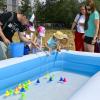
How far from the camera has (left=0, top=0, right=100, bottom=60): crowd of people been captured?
16.8 ft

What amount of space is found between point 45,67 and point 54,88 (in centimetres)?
94

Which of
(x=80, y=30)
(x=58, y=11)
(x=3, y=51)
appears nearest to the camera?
(x=3, y=51)

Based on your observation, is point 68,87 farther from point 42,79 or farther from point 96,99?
point 96,99

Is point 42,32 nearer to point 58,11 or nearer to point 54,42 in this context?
point 54,42

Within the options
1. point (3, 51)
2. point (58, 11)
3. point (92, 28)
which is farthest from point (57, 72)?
point (58, 11)

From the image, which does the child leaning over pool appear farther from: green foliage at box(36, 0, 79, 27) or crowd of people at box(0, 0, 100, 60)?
green foliage at box(36, 0, 79, 27)

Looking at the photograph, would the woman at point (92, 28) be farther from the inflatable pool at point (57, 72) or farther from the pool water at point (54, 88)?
the pool water at point (54, 88)

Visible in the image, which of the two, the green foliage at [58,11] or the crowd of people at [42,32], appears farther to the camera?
the green foliage at [58,11]

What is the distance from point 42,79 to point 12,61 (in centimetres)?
85

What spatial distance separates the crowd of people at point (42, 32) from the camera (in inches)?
202

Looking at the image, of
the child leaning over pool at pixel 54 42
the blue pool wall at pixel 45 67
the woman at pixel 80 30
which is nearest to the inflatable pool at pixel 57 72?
the blue pool wall at pixel 45 67

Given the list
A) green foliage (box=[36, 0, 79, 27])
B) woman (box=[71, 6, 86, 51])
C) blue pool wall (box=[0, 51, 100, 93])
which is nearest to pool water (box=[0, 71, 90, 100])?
blue pool wall (box=[0, 51, 100, 93])

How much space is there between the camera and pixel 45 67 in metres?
5.70

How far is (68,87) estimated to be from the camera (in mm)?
4941
